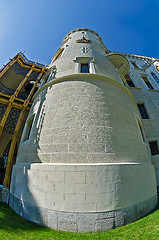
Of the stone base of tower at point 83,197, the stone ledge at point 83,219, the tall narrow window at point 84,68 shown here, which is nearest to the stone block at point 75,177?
the stone base of tower at point 83,197

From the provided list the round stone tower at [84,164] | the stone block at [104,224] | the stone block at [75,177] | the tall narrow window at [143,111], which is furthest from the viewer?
the tall narrow window at [143,111]

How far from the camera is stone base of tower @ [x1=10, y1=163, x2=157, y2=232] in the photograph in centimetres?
391

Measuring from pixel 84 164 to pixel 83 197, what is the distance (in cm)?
111

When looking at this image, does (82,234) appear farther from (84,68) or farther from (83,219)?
(84,68)

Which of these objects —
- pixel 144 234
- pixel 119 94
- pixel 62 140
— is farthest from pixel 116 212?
pixel 119 94

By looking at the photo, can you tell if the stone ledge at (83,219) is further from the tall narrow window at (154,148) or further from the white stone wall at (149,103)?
the tall narrow window at (154,148)

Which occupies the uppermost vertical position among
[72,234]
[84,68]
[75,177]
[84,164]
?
[84,68]

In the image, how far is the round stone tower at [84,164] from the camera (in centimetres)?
402

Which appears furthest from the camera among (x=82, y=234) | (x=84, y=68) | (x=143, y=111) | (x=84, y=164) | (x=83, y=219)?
(x=143, y=111)

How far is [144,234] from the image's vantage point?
11.0 ft

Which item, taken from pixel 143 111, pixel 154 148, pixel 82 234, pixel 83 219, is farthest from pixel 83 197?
pixel 143 111

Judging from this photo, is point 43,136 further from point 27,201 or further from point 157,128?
point 157,128

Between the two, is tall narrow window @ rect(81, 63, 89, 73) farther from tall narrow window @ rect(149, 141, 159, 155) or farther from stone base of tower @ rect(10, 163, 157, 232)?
tall narrow window @ rect(149, 141, 159, 155)

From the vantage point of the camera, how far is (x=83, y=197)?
4.02 m
